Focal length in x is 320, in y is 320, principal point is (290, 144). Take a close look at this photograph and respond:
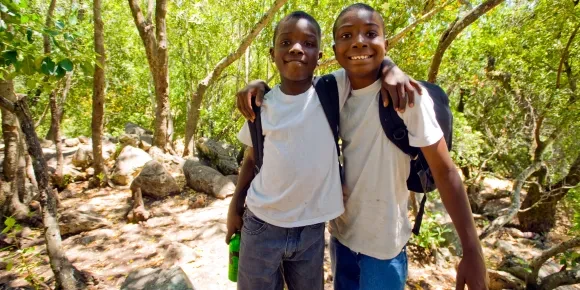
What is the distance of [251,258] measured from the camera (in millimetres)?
1674

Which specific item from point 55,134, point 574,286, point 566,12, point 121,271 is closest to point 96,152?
point 55,134

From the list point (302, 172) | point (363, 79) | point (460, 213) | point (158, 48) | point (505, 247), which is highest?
point (158, 48)

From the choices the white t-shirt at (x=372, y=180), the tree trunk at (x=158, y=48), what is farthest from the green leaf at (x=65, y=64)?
the tree trunk at (x=158, y=48)

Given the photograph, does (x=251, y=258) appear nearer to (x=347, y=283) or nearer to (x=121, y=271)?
(x=347, y=283)

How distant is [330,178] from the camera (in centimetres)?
160

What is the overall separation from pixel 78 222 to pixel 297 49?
4.86 metres

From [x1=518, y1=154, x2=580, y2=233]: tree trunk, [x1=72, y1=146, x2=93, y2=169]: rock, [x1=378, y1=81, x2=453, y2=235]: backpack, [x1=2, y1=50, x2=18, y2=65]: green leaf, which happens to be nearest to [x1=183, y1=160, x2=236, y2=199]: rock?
[x1=72, y1=146, x2=93, y2=169]: rock

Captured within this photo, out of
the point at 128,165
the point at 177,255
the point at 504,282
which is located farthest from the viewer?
the point at 128,165

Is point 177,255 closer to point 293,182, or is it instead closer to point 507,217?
point 293,182

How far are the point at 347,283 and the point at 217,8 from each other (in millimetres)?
11604

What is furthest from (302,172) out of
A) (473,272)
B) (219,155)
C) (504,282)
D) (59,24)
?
(219,155)

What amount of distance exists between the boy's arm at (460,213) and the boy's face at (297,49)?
0.73 m

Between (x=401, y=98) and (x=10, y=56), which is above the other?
(x=10, y=56)

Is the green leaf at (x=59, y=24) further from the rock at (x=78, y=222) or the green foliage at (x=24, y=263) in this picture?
the rock at (x=78, y=222)
